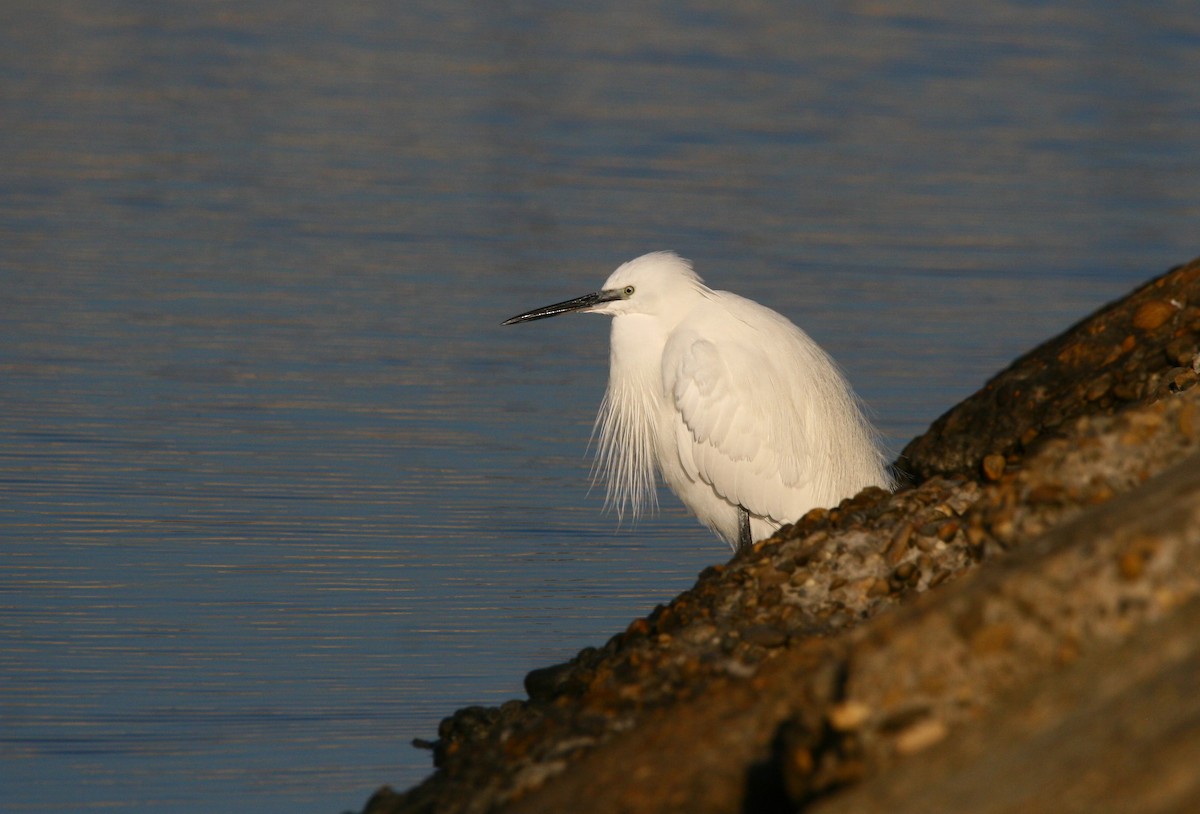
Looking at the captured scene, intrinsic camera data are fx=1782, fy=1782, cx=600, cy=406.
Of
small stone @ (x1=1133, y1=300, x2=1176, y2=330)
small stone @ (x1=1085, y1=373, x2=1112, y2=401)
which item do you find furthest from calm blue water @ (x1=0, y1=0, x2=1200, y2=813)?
small stone @ (x1=1133, y1=300, x2=1176, y2=330)

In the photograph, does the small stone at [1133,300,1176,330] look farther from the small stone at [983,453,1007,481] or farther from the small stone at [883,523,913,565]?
the small stone at [883,523,913,565]

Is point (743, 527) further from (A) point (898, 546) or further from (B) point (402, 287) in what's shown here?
(B) point (402, 287)

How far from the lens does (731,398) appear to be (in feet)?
21.7

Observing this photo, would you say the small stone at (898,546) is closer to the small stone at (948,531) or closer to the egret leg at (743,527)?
the small stone at (948,531)

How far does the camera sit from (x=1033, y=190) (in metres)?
13.6

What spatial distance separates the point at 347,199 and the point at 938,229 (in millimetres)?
4058

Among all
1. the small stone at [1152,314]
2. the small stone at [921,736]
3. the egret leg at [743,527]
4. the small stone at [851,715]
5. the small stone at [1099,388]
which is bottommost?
the small stone at [921,736]

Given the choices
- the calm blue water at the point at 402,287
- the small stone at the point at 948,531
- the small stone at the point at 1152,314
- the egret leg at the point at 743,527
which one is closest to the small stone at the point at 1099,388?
the small stone at the point at 1152,314

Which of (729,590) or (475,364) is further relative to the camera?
(475,364)

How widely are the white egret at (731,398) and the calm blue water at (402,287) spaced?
439mm

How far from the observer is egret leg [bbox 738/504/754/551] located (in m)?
6.74

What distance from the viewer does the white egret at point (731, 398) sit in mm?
6645

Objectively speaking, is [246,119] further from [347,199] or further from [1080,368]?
[1080,368]

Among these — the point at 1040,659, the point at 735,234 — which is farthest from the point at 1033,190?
the point at 1040,659
